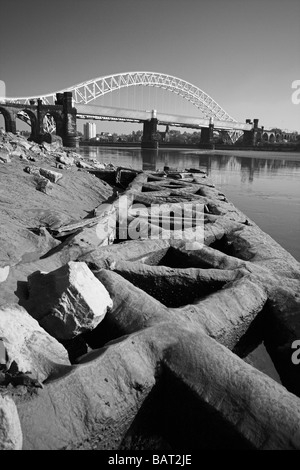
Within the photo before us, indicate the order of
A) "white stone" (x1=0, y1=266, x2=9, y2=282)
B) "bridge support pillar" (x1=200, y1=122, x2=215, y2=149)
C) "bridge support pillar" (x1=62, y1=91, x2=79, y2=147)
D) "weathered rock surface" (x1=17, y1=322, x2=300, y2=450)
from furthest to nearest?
"bridge support pillar" (x1=200, y1=122, x2=215, y2=149) → "bridge support pillar" (x1=62, y1=91, x2=79, y2=147) → "white stone" (x1=0, y1=266, x2=9, y2=282) → "weathered rock surface" (x1=17, y1=322, x2=300, y2=450)

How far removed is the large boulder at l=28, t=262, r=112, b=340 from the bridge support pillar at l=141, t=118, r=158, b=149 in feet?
232

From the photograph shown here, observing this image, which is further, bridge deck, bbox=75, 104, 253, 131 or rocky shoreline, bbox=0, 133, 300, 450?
bridge deck, bbox=75, 104, 253, 131

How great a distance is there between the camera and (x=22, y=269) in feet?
9.48

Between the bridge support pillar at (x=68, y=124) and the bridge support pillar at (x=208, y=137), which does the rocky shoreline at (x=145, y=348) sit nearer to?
the bridge support pillar at (x=68, y=124)

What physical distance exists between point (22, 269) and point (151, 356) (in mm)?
A: 1643

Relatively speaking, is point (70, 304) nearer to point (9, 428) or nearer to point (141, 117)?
point (9, 428)

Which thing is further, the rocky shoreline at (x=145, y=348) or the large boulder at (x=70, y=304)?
the large boulder at (x=70, y=304)

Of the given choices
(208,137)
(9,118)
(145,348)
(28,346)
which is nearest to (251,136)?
(208,137)

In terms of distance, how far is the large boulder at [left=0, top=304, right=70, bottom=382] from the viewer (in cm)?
158

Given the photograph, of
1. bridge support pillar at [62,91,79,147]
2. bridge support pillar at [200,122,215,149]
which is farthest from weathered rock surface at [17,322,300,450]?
bridge support pillar at [200,122,215,149]

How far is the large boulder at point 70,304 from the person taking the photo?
2047 millimetres

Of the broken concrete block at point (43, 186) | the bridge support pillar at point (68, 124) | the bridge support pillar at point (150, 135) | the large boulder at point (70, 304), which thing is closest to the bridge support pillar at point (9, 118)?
the bridge support pillar at point (68, 124)

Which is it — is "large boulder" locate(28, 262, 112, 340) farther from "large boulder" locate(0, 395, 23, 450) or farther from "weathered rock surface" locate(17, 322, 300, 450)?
"large boulder" locate(0, 395, 23, 450)
